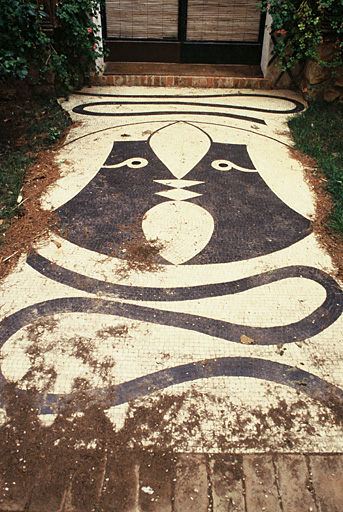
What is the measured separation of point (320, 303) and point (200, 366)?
2.84ft

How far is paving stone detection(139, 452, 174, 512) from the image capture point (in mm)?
1538

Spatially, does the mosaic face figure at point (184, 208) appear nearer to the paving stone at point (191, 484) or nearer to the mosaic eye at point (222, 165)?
the mosaic eye at point (222, 165)

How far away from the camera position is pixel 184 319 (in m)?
2.26

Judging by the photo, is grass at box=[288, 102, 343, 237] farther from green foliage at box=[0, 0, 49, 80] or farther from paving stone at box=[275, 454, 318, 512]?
green foliage at box=[0, 0, 49, 80]

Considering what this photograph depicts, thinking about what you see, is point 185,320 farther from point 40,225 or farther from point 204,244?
point 40,225

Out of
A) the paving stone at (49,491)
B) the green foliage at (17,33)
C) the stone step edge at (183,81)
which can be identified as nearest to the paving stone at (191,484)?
Answer: the paving stone at (49,491)

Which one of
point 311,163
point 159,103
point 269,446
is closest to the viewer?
point 269,446

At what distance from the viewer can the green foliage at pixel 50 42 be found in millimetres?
3547

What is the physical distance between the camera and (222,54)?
5.91 meters

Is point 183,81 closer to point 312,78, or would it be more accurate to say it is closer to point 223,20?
point 223,20

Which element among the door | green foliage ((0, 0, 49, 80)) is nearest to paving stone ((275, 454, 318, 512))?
green foliage ((0, 0, 49, 80))

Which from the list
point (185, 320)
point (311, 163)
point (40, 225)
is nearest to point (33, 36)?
point (40, 225)

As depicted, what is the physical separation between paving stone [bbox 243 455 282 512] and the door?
568 centimetres

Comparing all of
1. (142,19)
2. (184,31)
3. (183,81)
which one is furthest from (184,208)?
(142,19)
